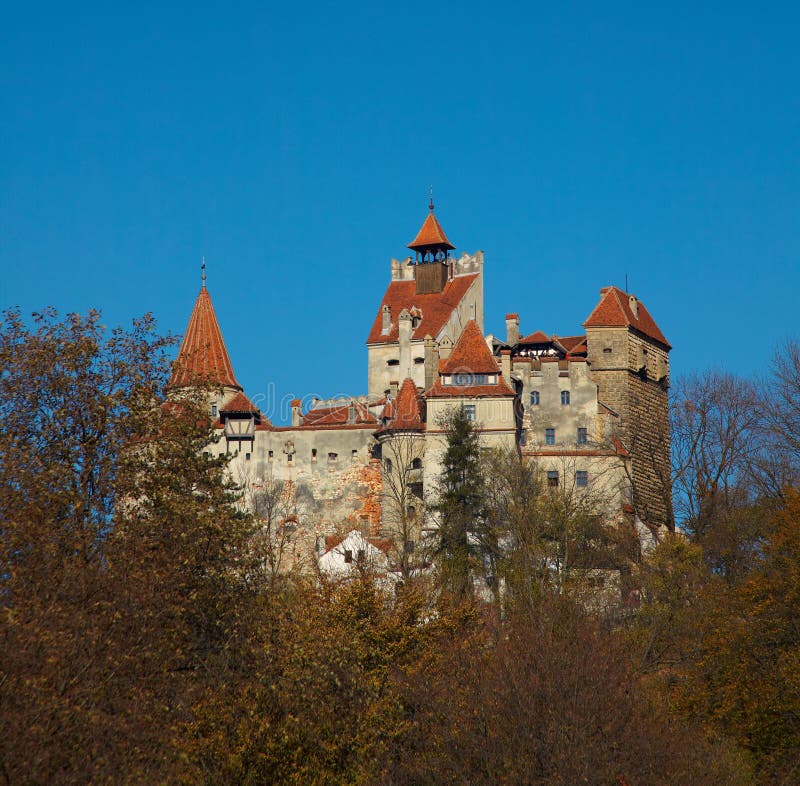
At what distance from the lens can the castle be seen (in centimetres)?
6825

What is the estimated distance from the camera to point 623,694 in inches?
1293

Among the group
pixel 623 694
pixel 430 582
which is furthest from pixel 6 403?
pixel 430 582

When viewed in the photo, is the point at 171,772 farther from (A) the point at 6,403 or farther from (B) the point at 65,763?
(A) the point at 6,403

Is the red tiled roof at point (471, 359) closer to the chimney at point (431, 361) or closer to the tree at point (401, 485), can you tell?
the tree at point (401, 485)

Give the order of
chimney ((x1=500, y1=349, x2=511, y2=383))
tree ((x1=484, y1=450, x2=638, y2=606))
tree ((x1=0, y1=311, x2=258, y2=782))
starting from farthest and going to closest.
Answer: chimney ((x1=500, y1=349, x2=511, y2=383)), tree ((x1=484, y1=450, x2=638, y2=606)), tree ((x1=0, y1=311, x2=258, y2=782))

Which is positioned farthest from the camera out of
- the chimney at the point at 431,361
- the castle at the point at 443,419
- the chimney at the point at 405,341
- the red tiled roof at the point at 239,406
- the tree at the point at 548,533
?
the chimney at the point at 405,341

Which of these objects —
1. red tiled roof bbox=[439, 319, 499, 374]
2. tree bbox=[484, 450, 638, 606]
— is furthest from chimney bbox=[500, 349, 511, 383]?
tree bbox=[484, 450, 638, 606]

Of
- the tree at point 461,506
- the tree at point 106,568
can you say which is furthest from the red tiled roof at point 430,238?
the tree at point 106,568

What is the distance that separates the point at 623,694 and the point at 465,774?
4832 mm

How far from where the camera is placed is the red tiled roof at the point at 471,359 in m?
68.8

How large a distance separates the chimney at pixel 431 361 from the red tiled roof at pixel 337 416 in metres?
3.30

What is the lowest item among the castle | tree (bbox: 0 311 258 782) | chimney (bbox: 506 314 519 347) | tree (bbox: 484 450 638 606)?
tree (bbox: 0 311 258 782)

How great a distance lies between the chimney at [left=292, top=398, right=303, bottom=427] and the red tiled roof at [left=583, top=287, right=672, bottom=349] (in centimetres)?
1480

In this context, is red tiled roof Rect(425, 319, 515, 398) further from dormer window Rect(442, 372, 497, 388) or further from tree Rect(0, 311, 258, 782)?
tree Rect(0, 311, 258, 782)
